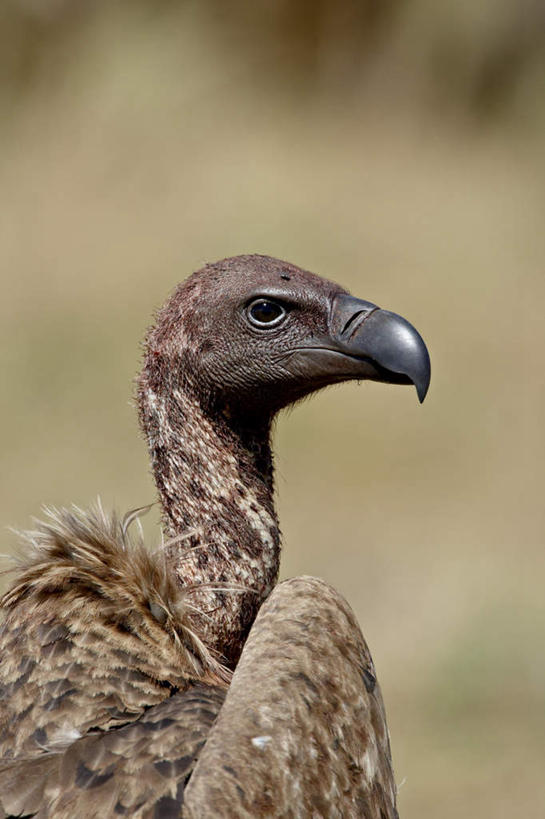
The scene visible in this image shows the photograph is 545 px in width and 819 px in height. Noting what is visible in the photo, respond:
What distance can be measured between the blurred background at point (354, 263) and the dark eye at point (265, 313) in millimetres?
4100

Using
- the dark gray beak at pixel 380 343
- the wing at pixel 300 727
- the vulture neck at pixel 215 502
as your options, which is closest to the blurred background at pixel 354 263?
the vulture neck at pixel 215 502

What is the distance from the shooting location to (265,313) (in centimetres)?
351

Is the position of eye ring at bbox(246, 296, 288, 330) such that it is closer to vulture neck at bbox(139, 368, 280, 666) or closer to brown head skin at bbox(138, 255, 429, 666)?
brown head skin at bbox(138, 255, 429, 666)

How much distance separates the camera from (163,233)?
13016 millimetres

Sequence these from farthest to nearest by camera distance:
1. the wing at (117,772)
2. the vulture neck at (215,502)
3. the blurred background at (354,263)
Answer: the blurred background at (354,263), the vulture neck at (215,502), the wing at (117,772)

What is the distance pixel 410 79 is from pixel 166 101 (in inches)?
97.0

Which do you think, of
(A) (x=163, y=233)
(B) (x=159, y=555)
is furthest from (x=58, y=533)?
(A) (x=163, y=233)

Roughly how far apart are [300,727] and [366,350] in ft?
3.58

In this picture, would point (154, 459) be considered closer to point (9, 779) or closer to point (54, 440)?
point (9, 779)

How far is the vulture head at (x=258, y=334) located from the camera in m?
3.46

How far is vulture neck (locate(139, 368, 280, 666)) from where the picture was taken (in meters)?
3.30

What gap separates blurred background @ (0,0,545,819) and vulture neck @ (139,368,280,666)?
3.94m

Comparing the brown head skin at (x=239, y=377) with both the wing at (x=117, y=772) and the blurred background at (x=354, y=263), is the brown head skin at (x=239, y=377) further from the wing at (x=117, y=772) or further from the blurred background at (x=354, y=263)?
the blurred background at (x=354, y=263)

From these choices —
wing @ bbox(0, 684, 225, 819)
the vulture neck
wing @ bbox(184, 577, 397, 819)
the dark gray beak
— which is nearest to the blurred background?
the vulture neck
